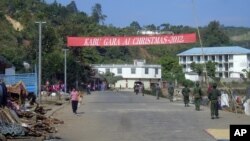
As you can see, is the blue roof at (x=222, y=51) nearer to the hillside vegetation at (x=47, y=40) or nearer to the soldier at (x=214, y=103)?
the hillside vegetation at (x=47, y=40)

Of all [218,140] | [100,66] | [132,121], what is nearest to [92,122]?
[132,121]

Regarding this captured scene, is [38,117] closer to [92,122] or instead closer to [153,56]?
[92,122]

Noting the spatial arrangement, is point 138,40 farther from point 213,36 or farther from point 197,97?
point 213,36

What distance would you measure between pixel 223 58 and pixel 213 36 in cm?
2761

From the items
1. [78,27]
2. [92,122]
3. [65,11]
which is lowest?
[92,122]

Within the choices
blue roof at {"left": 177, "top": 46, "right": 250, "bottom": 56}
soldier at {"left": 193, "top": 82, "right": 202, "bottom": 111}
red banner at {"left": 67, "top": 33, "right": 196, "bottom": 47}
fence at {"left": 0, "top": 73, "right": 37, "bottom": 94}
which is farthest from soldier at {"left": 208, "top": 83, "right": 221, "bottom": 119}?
blue roof at {"left": 177, "top": 46, "right": 250, "bottom": 56}

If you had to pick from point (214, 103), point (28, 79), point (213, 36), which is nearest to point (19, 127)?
point (214, 103)

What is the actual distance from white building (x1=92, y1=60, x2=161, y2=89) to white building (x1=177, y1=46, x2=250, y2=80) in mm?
9025

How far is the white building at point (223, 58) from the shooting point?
15162 centimetres

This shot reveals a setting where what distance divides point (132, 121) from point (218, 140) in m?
8.43

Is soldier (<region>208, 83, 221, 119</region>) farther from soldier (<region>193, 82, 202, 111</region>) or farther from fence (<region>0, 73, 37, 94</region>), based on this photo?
fence (<region>0, 73, 37, 94</region>)

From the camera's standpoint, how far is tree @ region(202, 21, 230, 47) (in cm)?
17921

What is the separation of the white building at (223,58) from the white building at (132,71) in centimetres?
903

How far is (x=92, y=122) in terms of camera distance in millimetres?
24719
